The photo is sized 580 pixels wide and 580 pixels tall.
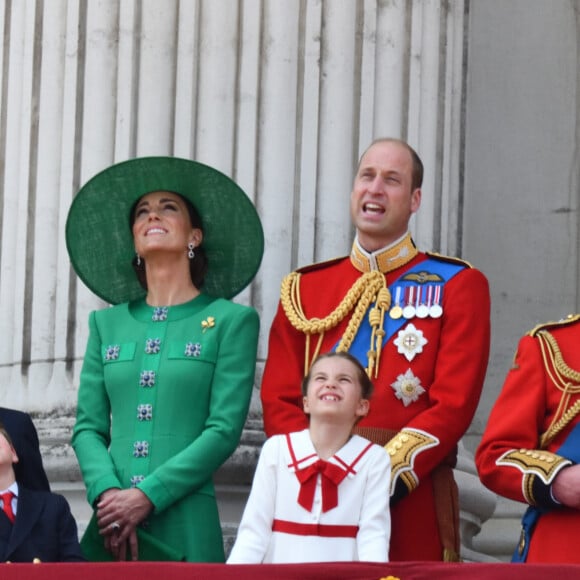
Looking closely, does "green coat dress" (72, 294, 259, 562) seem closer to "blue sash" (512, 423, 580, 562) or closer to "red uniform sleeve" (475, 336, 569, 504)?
"red uniform sleeve" (475, 336, 569, 504)

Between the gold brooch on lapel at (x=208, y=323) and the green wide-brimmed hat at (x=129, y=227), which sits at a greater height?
the green wide-brimmed hat at (x=129, y=227)

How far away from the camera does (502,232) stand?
10.7m

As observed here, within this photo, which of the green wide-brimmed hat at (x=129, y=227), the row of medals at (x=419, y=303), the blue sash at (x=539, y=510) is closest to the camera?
the blue sash at (x=539, y=510)

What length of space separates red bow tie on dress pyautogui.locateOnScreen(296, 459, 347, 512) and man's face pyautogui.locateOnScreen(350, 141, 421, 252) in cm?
111

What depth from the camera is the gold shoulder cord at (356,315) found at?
8.15 m

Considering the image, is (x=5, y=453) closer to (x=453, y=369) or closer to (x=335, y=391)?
(x=335, y=391)

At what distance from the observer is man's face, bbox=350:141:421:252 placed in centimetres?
825

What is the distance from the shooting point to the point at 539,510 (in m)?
7.55

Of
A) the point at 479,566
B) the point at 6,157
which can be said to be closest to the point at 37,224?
the point at 6,157

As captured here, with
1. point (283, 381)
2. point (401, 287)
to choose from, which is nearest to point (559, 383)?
point (401, 287)

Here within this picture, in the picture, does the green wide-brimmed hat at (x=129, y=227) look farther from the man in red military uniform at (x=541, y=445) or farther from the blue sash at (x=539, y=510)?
the blue sash at (x=539, y=510)

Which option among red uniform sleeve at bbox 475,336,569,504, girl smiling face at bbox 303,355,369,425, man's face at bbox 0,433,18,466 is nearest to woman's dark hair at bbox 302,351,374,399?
girl smiling face at bbox 303,355,369,425

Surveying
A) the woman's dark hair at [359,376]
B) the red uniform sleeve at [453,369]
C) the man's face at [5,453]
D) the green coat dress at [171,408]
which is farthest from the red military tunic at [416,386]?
the man's face at [5,453]

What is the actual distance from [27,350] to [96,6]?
135 centimetres
